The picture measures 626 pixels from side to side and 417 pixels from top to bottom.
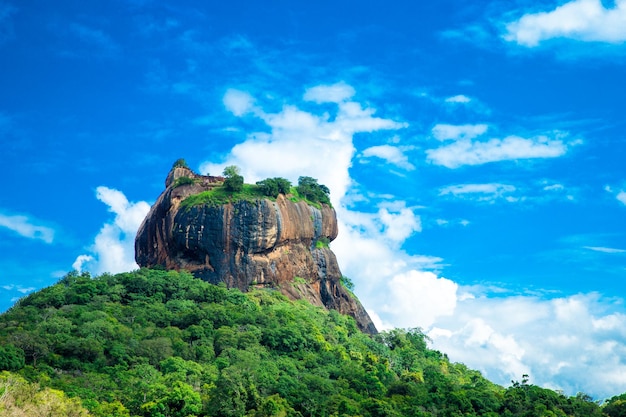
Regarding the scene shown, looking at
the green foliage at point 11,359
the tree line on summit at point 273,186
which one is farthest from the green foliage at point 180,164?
the green foliage at point 11,359

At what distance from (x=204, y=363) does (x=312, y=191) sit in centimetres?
3510

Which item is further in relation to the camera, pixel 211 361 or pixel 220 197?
pixel 220 197

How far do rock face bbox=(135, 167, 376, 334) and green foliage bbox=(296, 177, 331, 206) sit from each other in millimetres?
1781

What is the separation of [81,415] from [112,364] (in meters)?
17.1

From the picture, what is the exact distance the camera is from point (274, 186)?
84188 millimetres

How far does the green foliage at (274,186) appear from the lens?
276 ft

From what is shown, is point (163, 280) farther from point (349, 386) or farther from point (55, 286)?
point (349, 386)

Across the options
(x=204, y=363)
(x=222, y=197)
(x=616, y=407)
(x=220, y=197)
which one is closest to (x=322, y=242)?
(x=222, y=197)

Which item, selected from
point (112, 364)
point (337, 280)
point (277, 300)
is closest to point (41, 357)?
point (112, 364)

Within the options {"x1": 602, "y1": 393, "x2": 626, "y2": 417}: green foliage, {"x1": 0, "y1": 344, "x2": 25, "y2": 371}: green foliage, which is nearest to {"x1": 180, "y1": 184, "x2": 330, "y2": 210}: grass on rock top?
{"x1": 0, "y1": 344, "x2": 25, "y2": 371}: green foliage

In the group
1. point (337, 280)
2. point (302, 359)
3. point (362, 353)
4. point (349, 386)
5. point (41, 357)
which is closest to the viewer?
point (41, 357)

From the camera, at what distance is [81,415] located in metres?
41.6

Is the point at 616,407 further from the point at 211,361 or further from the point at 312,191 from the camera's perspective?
the point at 312,191

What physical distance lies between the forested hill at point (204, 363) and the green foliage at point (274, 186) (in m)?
10.7
